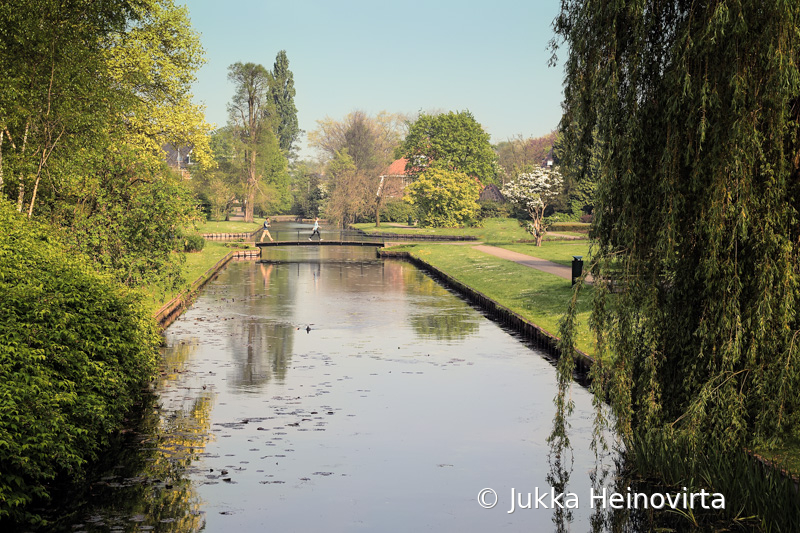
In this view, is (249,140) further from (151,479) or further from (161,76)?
(151,479)

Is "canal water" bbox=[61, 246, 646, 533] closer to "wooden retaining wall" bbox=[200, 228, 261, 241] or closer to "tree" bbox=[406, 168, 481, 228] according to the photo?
"wooden retaining wall" bbox=[200, 228, 261, 241]

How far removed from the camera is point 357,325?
2848cm

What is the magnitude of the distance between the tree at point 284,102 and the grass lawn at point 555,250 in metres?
76.9

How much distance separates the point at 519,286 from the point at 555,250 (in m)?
21.8

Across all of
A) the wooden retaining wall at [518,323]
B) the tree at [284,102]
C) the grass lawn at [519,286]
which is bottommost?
the wooden retaining wall at [518,323]

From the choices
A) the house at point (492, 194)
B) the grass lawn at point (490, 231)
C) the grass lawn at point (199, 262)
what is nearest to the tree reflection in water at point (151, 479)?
the grass lawn at point (199, 262)

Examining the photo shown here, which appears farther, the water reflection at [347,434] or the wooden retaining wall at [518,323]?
the wooden retaining wall at [518,323]

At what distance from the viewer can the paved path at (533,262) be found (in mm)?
41219

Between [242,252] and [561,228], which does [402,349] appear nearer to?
[242,252]

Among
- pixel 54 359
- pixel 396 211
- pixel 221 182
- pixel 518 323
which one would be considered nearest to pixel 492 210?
pixel 396 211

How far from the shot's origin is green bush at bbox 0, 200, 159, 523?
10.5 m

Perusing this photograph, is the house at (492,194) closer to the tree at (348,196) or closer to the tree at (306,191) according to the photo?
the tree at (348,196)

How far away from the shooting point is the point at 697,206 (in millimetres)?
11789

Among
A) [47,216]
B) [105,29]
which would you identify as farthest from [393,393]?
[105,29]
